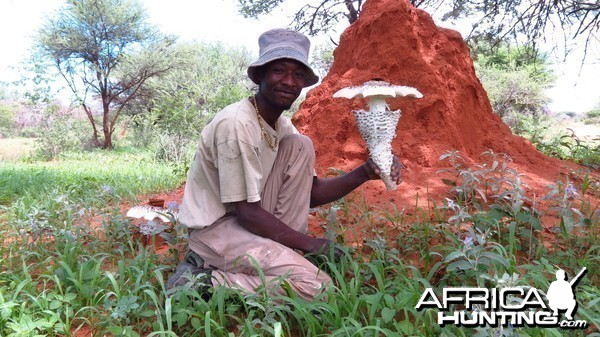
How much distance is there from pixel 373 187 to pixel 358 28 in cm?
173

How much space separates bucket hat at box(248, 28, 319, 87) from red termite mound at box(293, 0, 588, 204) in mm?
1583

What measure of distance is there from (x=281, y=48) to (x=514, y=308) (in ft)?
4.53

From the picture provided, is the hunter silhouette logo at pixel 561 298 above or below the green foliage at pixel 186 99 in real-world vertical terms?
below

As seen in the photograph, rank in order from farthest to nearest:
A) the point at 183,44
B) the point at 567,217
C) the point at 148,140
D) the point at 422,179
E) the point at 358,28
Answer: the point at 183,44
the point at 148,140
the point at 358,28
the point at 422,179
the point at 567,217

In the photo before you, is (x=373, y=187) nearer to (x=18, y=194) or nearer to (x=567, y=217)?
(x=567, y=217)

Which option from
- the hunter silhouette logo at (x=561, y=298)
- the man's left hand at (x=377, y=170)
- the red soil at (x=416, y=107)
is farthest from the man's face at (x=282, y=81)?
the red soil at (x=416, y=107)

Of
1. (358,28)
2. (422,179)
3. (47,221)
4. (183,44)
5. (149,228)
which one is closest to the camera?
(149,228)

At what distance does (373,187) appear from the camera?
10.9ft

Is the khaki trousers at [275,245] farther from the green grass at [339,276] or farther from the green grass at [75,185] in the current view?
the green grass at [75,185]

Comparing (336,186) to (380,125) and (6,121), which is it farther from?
(6,121)

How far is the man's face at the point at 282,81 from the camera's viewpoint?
1.92m

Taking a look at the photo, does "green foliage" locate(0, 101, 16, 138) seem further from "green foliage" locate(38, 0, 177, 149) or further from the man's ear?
the man's ear

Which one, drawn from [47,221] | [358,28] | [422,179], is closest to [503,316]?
[422,179]

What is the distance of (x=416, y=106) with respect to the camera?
12.1ft
